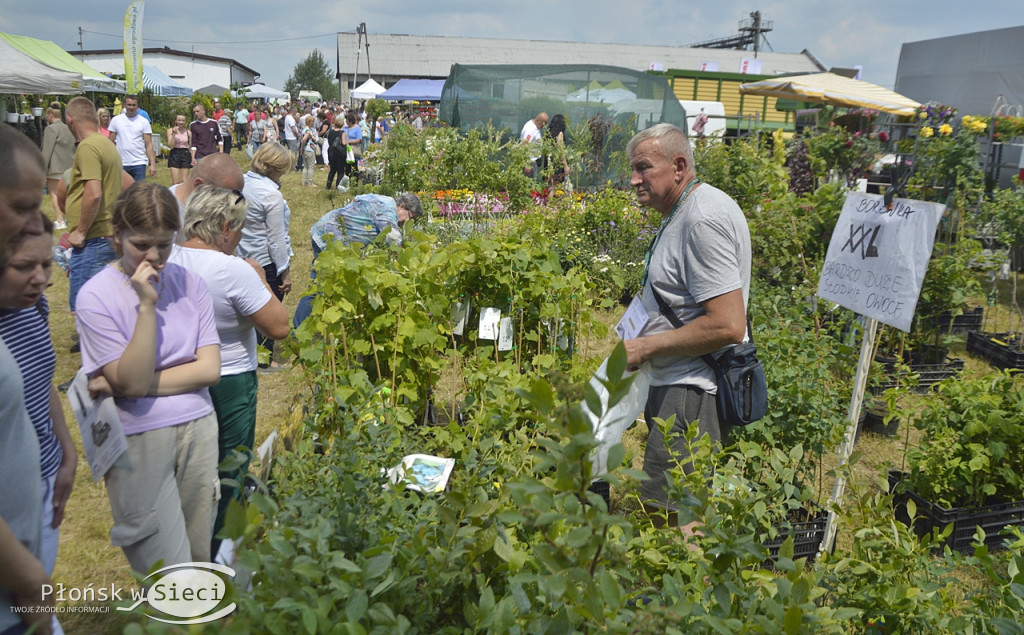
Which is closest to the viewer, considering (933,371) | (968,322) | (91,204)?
(91,204)

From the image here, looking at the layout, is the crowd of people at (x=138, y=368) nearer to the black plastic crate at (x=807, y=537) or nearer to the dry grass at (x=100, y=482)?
the dry grass at (x=100, y=482)

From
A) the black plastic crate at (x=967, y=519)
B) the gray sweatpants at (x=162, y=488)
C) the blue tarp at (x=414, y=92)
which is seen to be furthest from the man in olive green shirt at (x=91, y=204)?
the blue tarp at (x=414, y=92)

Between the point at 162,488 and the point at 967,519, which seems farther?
the point at 967,519

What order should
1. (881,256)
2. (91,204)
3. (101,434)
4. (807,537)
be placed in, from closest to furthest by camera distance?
1. (101,434)
2. (881,256)
3. (807,537)
4. (91,204)

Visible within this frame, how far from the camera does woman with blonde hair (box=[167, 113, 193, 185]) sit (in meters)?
12.8

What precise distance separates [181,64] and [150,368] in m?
62.3

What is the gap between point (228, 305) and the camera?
239 centimetres

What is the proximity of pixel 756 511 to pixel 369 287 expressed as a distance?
5.79 ft

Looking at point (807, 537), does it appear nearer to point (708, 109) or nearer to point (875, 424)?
point (875, 424)

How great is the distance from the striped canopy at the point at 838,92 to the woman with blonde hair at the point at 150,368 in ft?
39.2

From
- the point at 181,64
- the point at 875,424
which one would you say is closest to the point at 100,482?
the point at 875,424

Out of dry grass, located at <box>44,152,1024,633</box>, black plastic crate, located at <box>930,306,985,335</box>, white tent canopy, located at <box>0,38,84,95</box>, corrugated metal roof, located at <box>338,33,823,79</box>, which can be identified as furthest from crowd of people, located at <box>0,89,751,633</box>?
corrugated metal roof, located at <box>338,33,823,79</box>

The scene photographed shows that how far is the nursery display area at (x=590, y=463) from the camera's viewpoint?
1012 mm

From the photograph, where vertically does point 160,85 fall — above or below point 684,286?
above
